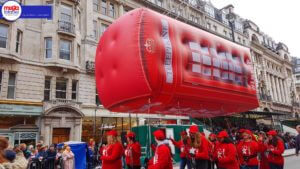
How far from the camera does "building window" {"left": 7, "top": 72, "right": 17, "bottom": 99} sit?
719 inches

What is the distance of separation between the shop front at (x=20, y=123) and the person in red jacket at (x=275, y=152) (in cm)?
1664

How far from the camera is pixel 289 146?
27.1 meters

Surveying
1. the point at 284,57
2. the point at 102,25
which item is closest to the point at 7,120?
the point at 102,25

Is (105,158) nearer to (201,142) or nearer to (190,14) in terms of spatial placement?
(201,142)

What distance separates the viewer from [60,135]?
66.2ft

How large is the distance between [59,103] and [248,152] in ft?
54.2

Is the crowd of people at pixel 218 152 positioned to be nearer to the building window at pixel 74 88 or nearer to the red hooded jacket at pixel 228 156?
the red hooded jacket at pixel 228 156

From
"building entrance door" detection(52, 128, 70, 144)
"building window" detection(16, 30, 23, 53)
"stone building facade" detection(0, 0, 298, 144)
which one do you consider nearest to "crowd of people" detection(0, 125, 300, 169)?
"stone building facade" detection(0, 0, 298, 144)

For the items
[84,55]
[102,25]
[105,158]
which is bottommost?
[105,158]

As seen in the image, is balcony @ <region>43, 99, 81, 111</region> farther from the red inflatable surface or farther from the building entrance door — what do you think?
the red inflatable surface

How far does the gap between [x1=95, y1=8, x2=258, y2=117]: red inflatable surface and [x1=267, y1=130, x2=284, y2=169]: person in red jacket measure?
1566 millimetres

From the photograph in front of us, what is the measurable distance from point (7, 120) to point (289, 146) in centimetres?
2749

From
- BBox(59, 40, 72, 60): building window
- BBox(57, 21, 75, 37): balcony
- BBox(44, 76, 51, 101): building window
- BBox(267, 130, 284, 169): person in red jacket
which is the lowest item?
BBox(267, 130, 284, 169): person in red jacket

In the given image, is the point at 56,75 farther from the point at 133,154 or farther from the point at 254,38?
the point at 254,38
